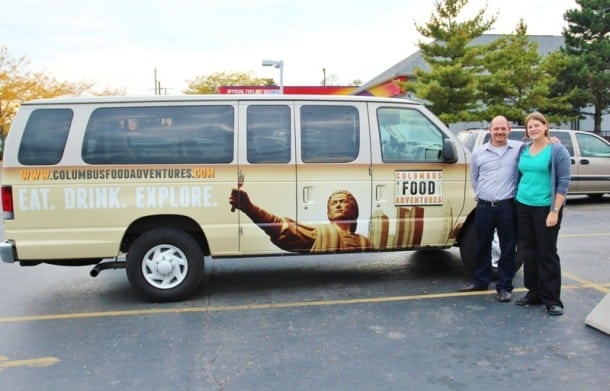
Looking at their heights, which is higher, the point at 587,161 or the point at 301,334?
the point at 587,161

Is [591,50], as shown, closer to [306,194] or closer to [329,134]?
[329,134]

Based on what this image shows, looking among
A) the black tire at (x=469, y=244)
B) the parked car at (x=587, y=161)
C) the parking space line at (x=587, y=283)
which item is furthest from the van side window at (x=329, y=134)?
the parked car at (x=587, y=161)

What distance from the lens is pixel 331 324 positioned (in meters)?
4.75

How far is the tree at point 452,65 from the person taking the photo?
22.0 m

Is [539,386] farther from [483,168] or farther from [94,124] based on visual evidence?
[94,124]

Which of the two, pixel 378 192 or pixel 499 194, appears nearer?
pixel 499 194

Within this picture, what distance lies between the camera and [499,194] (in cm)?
525

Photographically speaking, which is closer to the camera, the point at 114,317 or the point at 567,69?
the point at 114,317

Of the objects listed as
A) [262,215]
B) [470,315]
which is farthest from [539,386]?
[262,215]

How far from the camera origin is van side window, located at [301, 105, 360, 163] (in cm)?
551

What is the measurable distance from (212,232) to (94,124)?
1.54 meters

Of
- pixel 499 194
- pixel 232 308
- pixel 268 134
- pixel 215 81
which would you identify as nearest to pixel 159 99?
pixel 268 134

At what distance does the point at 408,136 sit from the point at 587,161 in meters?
8.42

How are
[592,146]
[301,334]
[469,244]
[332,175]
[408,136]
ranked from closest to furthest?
[301,334], [332,175], [408,136], [469,244], [592,146]
